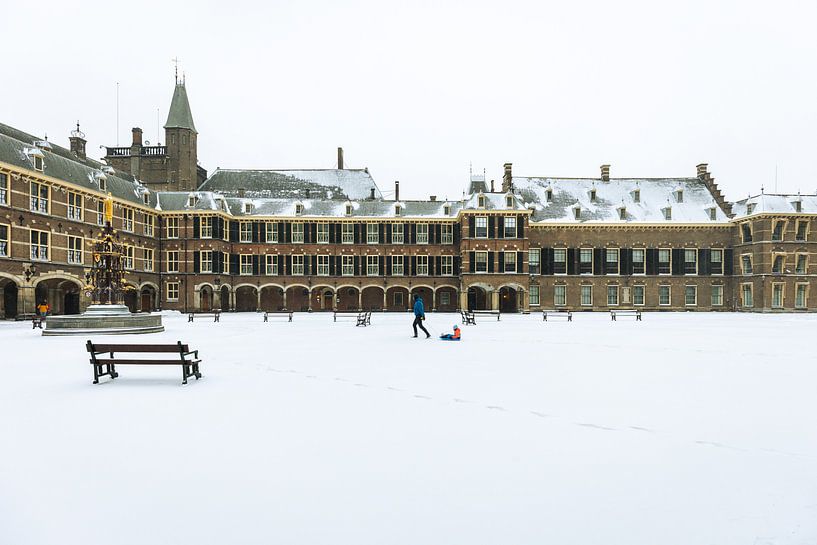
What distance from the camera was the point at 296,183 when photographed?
181ft

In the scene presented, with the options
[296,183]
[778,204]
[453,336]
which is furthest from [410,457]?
[778,204]

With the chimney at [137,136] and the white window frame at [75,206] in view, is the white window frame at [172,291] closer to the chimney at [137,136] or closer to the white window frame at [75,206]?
the white window frame at [75,206]

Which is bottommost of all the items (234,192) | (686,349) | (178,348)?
(686,349)

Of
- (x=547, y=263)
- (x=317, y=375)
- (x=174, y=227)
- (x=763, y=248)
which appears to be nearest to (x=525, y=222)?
(x=547, y=263)

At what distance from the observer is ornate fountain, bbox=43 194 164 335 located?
21.2 meters

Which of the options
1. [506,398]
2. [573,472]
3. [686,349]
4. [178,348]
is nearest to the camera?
[573,472]

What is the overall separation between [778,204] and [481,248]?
2787 centimetres

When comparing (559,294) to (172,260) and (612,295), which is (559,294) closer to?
(612,295)

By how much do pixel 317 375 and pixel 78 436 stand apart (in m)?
4.96

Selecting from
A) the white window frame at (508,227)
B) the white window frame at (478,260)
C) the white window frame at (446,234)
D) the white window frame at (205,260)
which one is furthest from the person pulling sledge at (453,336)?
the white window frame at (205,260)

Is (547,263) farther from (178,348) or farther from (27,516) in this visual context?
(27,516)

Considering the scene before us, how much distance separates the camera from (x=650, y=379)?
10.6 metres

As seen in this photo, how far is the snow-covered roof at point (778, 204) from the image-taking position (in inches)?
1766

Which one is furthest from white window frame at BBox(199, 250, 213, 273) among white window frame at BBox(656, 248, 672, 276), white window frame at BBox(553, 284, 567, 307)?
white window frame at BBox(656, 248, 672, 276)
